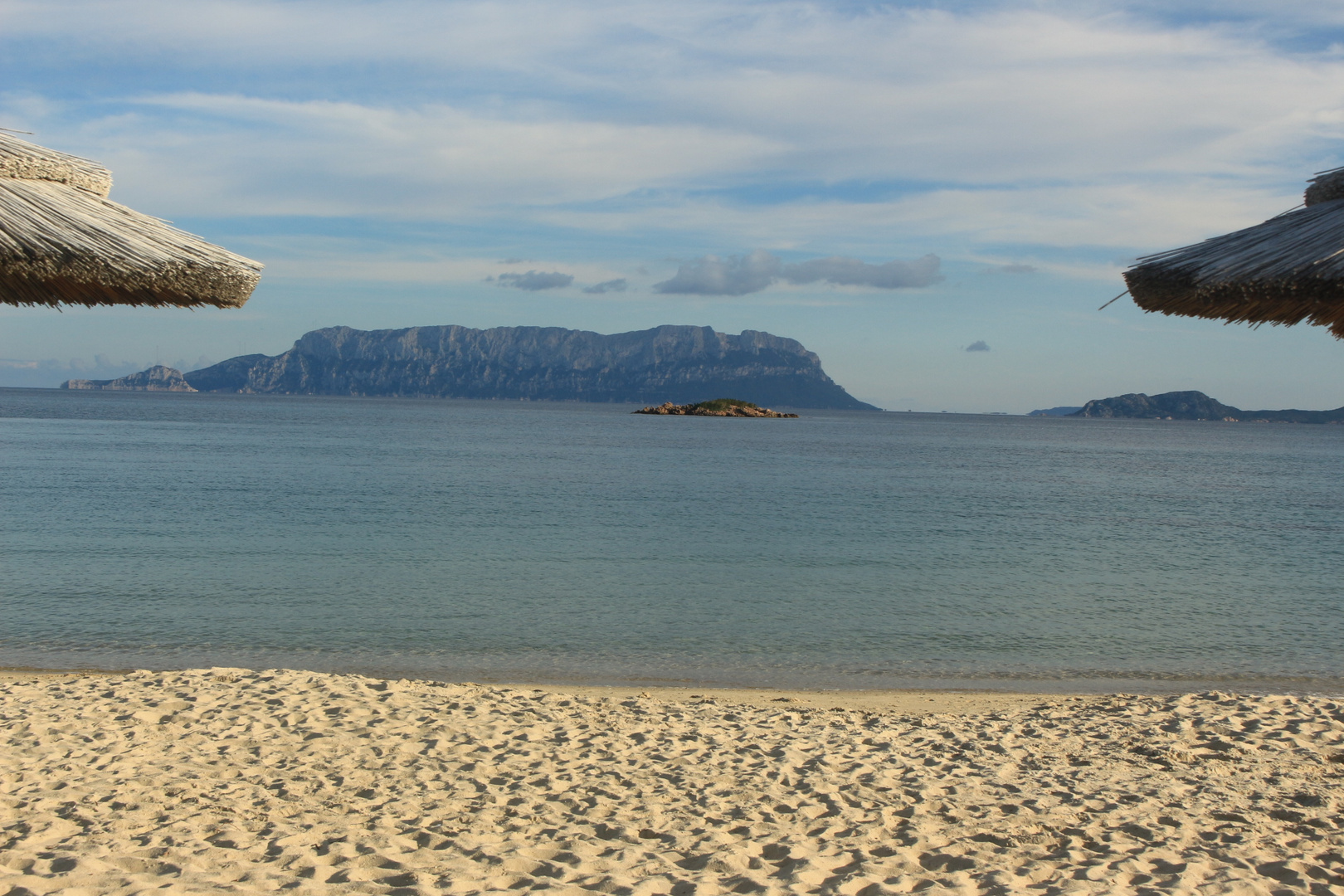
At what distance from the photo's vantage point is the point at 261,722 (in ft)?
28.9

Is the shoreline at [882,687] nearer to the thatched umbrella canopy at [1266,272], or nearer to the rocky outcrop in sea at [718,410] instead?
the thatched umbrella canopy at [1266,272]

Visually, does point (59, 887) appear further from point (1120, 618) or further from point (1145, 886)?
point (1120, 618)

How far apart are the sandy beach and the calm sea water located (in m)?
3.30

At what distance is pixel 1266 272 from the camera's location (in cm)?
567

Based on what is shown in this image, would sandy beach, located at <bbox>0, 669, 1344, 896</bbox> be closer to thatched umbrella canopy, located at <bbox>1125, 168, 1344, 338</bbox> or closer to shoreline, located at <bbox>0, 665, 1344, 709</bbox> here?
shoreline, located at <bbox>0, 665, 1344, 709</bbox>

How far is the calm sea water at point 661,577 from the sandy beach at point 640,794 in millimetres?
3297

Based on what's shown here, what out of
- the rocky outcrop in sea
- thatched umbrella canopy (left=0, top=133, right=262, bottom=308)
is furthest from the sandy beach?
the rocky outcrop in sea

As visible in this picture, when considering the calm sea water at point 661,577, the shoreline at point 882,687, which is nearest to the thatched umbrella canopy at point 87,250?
the shoreline at point 882,687

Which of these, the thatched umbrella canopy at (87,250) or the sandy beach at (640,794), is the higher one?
the thatched umbrella canopy at (87,250)

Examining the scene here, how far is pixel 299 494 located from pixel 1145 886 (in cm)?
3303

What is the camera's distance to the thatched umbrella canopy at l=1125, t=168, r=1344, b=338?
550 cm

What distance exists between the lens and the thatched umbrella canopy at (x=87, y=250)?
548 cm

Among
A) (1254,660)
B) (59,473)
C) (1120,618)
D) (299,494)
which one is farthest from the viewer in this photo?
(59,473)

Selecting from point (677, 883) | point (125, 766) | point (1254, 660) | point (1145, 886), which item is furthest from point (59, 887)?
point (1254, 660)
